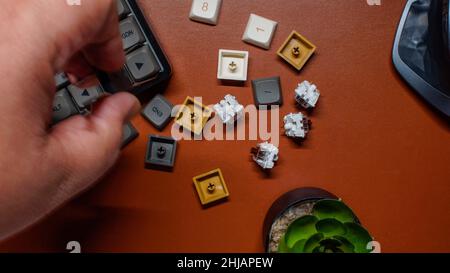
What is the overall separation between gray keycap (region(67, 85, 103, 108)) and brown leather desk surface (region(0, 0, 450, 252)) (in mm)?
55

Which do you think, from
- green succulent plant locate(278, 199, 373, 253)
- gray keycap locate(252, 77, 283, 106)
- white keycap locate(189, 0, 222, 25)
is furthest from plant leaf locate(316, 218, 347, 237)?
white keycap locate(189, 0, 222, 25)

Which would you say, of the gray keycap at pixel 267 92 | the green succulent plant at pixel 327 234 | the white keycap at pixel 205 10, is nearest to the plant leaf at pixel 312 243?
the green succulent plant at pixel 327 234

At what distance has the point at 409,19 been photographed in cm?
57

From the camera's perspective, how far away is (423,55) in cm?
56

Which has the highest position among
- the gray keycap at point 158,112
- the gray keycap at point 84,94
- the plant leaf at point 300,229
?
the gray keycap at point 84,94

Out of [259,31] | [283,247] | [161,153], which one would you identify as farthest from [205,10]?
[283,247]

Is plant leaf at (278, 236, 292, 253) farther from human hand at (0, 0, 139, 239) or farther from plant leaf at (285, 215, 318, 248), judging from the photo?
human hand at (0, 0, 139, 239)

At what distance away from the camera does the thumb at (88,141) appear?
371mm

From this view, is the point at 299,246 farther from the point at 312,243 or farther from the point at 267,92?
the point at 267,92

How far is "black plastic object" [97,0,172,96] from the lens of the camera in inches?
20.5

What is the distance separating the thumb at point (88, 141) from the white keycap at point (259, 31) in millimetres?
194

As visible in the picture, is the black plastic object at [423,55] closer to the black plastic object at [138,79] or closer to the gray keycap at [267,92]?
the gray keycap at [267,92]
